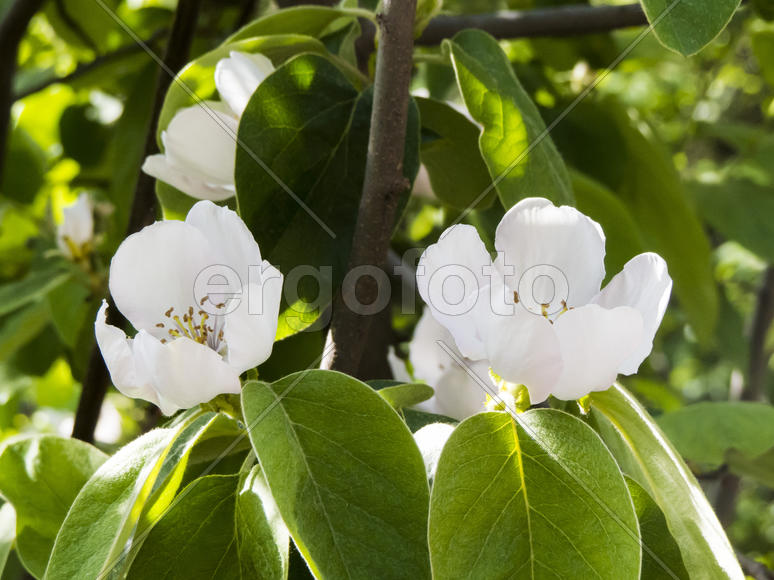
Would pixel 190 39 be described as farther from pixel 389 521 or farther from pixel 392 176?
pixel 389 521

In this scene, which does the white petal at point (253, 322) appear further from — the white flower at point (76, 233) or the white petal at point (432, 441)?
the white flower at point (76, 233)

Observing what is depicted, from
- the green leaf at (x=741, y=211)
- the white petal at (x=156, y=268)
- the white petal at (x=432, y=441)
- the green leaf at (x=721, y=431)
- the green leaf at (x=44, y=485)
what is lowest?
the green leaf at (x=721, y=431)

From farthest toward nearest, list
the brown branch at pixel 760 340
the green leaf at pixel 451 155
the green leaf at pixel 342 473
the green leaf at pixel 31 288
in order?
1. the brown branch at pixel 760 340
2. the green leaf at pixel 31 288
3. the green leaf at pixel 451 155
4. the green leaf at pixel 342 473

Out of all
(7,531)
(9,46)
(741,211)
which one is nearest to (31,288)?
(9,46)

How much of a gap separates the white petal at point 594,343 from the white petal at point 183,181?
9.7 inches

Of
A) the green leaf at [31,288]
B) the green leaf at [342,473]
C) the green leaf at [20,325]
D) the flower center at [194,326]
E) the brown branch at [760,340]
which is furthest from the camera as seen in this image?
the brown branch at [760,340]

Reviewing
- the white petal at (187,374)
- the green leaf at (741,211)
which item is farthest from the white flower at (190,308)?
the green leaf at (741,211)

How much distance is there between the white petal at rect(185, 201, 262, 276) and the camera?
43cm

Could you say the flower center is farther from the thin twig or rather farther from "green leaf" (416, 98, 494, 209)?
the thin twig

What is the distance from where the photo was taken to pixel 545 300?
18.5 inches

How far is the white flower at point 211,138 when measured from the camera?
531 millimetres

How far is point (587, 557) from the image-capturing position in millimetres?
368

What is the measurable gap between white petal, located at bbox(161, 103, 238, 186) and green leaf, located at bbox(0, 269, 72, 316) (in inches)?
15.9

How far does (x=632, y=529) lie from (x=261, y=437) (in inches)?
6.0
